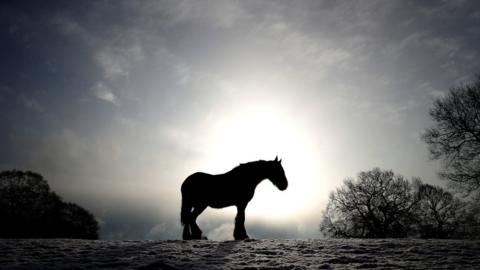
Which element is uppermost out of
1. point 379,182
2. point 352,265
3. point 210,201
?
point 379,182

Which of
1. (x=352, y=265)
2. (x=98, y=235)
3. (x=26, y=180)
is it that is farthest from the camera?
(x=98, y=235)

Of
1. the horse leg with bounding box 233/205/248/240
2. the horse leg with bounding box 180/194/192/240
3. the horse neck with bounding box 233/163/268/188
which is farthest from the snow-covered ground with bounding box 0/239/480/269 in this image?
the horse neck with bounding box 233/163/268/188

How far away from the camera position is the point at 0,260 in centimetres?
595

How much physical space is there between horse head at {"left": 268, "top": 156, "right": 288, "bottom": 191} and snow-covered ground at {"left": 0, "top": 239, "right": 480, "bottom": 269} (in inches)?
137

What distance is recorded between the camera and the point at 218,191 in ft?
34.3

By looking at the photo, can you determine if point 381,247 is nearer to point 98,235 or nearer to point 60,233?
point 60,233

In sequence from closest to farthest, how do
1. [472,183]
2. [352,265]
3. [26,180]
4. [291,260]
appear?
[352,265] → [291,260] → [472,183] → [26,180]

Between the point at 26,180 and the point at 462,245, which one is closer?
the point at 462,245

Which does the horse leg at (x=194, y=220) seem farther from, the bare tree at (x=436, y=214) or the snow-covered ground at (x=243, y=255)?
the bare tree at (x=436, y=214)

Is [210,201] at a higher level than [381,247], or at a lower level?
higher

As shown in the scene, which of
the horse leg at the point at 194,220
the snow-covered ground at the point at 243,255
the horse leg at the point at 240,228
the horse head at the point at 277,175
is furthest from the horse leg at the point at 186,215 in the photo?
the horse head at the point at 277,175

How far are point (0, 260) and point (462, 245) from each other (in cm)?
1006

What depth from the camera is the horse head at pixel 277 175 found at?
11117 mm

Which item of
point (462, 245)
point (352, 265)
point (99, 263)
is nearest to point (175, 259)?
point (99, 263)
